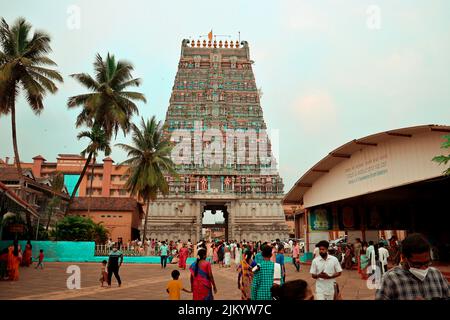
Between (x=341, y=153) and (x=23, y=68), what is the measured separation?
20905 millimetres

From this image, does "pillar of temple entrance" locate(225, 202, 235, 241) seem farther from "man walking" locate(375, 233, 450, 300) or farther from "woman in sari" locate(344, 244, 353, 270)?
"man walking" locate(375, 233, 450, 300)

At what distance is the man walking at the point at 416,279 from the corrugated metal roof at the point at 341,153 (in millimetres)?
10095

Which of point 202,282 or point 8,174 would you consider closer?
point 202,282

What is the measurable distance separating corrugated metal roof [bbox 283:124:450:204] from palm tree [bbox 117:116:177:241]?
13.9 metres

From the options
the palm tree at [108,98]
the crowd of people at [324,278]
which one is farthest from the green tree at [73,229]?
the crowd of people at [324,278]

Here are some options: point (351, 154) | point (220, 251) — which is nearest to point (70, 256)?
point (220, 251)

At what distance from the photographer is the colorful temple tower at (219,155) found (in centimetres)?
4559

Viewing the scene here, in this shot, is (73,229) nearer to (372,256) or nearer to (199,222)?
(199,222)

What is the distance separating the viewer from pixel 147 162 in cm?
3359

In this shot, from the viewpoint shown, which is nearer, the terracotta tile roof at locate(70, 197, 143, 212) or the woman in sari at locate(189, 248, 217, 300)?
the woman in sari at locate(189, 248, 217, 300)

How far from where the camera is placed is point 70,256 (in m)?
26.5

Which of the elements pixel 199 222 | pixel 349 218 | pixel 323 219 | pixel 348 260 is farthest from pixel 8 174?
pixel 348 260

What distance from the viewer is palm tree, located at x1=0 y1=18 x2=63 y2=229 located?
23375mm

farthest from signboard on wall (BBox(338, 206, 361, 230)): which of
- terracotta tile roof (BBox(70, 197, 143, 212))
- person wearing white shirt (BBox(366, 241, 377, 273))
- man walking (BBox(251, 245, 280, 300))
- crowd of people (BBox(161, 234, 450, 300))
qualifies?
terracotta tile roof (BBox(70, 197, 143, 212))
